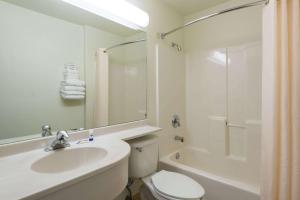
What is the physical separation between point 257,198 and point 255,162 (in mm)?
633

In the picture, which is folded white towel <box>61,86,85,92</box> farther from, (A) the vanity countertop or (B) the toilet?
(B) the toilet

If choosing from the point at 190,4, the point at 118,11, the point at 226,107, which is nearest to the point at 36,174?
the point at 118,11

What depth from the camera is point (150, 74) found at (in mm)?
1825

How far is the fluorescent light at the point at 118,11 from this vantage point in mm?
1270

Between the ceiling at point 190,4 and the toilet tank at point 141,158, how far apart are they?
162 centimetres

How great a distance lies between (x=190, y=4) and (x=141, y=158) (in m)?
1.85

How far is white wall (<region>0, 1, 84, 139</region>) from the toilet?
1.90 ft

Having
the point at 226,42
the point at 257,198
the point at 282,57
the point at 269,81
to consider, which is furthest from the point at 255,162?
the point at 226,42

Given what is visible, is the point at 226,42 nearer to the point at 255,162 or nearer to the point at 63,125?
the point at 255,162

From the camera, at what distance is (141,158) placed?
142 centimetres

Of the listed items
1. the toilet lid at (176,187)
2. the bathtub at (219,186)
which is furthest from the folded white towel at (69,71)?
the bathtub at (219,186)

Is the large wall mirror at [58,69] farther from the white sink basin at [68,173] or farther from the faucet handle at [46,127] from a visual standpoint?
the white sink basin at [68,173]

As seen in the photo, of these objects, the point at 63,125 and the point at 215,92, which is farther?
the point at 215,92

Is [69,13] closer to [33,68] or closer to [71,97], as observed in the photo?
[33,68]
